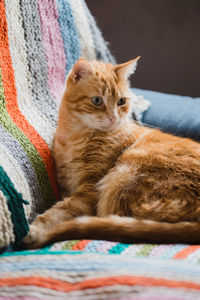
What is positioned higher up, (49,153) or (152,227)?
(49,153)

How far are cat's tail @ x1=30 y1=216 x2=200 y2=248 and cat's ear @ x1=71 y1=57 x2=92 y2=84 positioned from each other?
66cm

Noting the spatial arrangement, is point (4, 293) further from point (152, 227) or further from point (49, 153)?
point (49, 153)

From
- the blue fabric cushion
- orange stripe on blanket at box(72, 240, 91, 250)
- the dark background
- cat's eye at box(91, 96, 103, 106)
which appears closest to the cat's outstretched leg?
orange stripe on blanket at box(72, 240, 91, 250)

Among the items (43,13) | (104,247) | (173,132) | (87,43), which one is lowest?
(104,247)

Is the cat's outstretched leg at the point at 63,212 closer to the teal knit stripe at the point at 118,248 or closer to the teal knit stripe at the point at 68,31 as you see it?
the teal knit stripe at the point at 118,248

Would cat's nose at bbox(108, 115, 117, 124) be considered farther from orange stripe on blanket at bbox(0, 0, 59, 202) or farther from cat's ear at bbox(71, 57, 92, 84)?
orange stripe on blanket at bbox(0, 0, 59, 202)

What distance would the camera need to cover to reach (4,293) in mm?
711

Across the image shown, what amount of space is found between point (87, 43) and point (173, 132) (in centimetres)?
72

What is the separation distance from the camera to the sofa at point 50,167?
2.36 feet

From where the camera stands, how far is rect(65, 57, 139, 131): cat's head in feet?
4.32

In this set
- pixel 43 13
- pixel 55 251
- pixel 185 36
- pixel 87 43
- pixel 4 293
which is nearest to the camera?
pixel 4 293

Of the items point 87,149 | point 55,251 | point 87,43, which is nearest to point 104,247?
point 55,251

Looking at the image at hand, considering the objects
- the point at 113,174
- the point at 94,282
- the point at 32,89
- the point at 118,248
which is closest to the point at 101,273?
the point at 94,282

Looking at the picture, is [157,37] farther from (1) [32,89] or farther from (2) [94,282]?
(2) [94,282]
